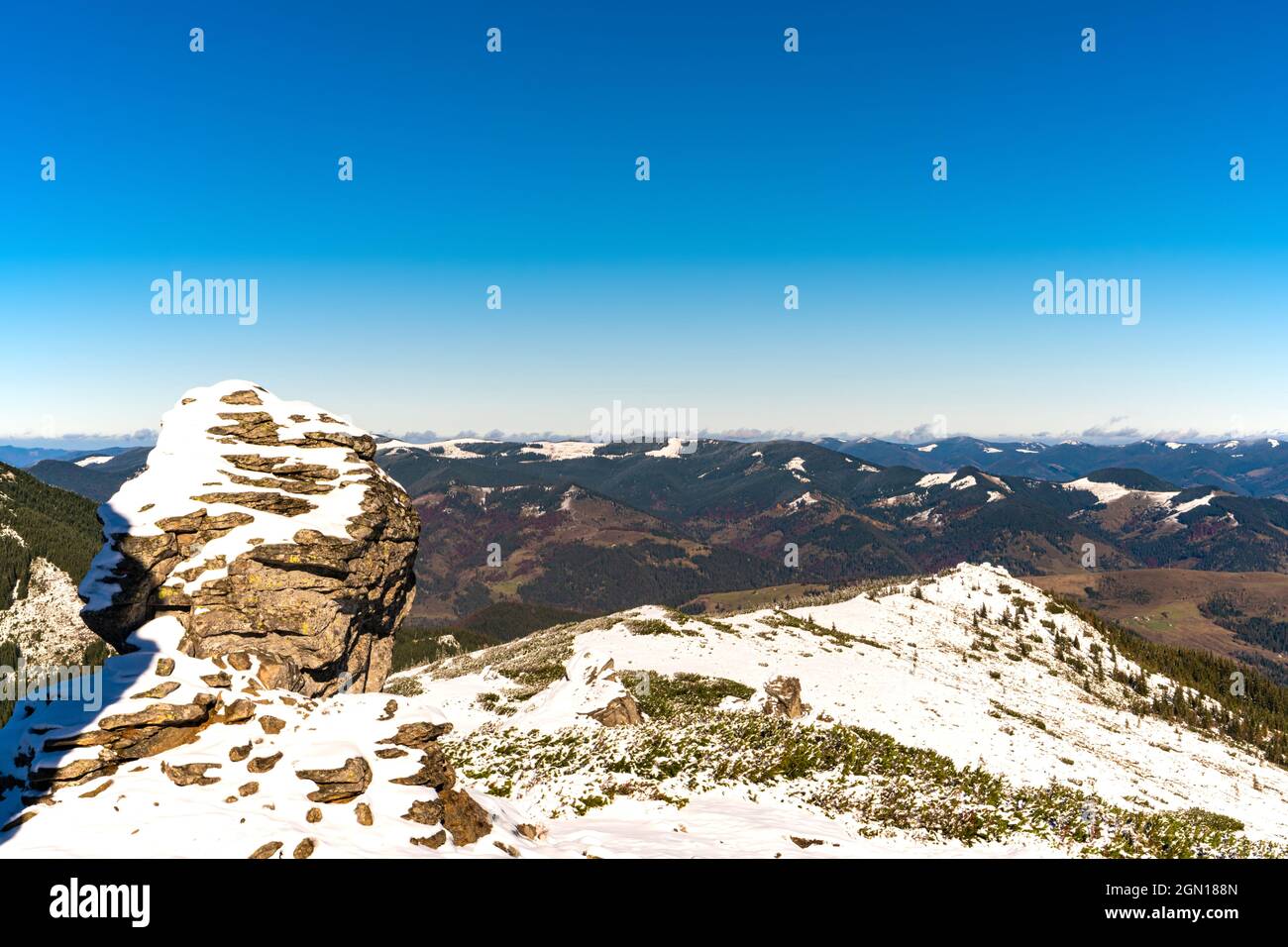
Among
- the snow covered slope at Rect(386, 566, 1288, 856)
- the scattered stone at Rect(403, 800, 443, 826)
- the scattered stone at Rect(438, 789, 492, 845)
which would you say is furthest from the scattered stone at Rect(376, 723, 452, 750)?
the snow covered slope at Rect(386, 566, 1288, 856)

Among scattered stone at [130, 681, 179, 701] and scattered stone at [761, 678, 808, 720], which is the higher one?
scattered stone at [130, 681, 179, 701]

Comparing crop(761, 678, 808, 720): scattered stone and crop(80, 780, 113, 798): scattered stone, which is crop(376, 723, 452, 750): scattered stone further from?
crop(761, 678, 808, 720): scattered stone

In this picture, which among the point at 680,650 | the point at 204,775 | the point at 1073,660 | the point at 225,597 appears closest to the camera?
the point at 204,775

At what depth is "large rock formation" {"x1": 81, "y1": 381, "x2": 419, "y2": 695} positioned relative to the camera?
2736cm

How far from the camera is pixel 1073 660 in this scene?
101 metres

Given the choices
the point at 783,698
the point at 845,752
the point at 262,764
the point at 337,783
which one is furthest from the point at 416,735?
the point at 783,698

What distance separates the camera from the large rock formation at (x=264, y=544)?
89.8 ft

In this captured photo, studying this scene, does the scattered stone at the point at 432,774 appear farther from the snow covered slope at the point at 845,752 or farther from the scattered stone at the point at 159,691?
the scattered stone at the point at 159,691

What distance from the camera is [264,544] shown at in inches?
1158

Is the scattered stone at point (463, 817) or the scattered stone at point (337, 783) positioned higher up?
the scattered stone at point (337, 783)

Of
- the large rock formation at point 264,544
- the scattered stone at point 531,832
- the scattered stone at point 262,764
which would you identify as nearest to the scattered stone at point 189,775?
the scattered stone at point 262,764
